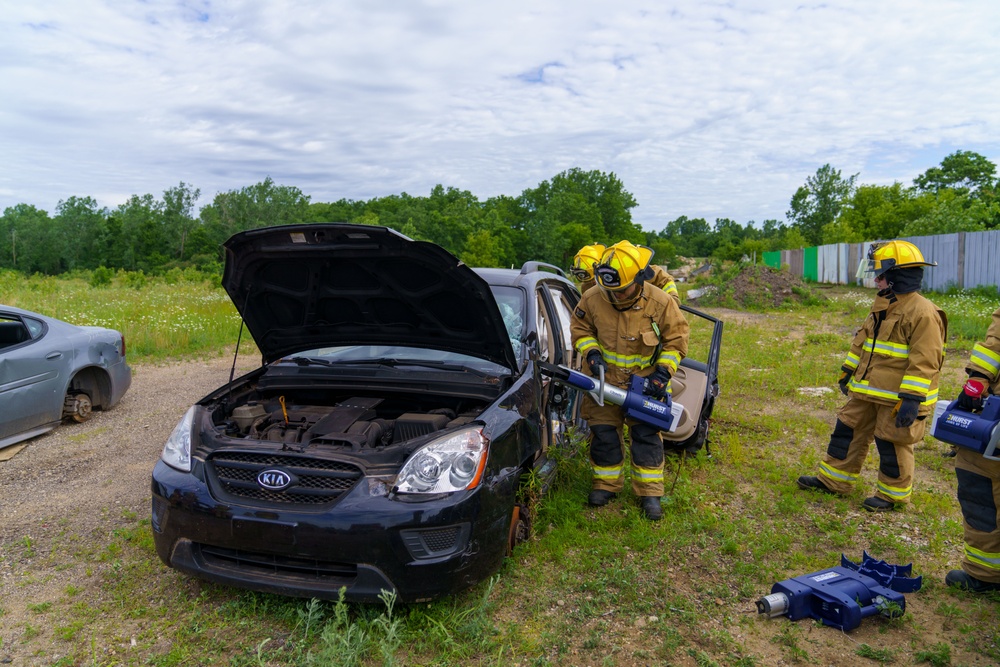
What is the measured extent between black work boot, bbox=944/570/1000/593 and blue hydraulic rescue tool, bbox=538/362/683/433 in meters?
1.67

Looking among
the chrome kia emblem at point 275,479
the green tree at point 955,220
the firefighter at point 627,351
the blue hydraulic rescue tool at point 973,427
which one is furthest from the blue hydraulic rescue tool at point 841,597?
the green tree at point 955,220

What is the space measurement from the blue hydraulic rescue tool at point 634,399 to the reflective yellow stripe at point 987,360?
63.5 inches

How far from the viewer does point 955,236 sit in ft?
65.0

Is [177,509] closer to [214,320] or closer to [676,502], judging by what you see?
[676,502]

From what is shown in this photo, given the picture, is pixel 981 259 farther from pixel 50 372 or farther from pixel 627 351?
pixel 50 372

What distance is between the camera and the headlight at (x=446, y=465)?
3.03 meters

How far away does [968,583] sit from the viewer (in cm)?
354

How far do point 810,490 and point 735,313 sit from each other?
564 inches

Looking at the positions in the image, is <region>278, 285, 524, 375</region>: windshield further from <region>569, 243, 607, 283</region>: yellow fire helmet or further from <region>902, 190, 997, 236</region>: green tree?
<region>902, 190, 997, 236</region>: green tree

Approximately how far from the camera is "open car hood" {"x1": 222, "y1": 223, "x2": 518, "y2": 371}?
3.58 metres

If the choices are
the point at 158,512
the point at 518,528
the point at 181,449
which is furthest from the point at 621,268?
the point at 158,512

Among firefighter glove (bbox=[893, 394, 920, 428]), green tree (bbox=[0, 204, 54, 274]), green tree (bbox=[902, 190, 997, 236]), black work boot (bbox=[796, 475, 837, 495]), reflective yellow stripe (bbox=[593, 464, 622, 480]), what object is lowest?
black work boot (bbox=[796, 475, 837, 495])

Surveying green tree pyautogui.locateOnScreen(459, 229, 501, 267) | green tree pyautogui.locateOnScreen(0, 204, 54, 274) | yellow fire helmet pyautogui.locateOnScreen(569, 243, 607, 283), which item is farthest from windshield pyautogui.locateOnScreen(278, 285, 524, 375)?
green tree pyautogui.locateOnScreen(0, 204, 54, 274)

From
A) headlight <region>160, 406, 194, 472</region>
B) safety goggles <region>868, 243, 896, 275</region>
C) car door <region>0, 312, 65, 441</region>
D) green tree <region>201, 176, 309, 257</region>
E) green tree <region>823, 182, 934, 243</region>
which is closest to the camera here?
headlight <region>160, 406, 194, 472</region>
